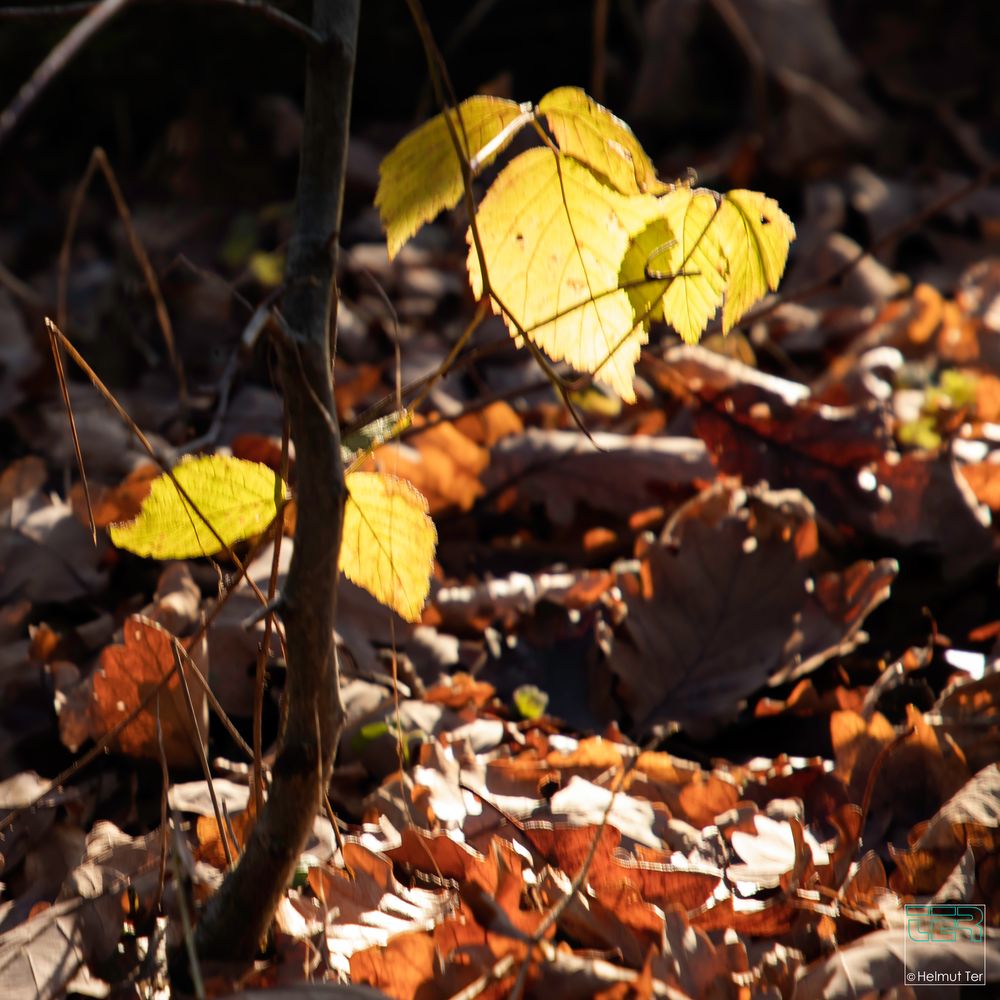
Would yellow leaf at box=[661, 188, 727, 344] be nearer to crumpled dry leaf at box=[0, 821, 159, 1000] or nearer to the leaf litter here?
the leaf litter

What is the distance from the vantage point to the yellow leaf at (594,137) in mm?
843

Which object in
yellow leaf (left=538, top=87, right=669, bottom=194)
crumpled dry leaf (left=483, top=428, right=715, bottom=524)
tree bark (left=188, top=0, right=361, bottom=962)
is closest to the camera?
tree bark (left=188, top=0, right=361, bottom=962)

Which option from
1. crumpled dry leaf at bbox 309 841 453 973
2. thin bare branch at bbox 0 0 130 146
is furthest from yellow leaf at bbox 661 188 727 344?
Answer: crumpled dry leaf at bbox 309 841 453 973

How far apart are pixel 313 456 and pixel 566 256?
0.99 ft

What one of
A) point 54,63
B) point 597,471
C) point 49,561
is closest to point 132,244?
point 49,561

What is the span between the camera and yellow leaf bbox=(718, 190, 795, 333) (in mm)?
864

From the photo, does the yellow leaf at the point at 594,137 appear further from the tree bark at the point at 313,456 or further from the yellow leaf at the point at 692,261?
the tree bark at the point at 313,456

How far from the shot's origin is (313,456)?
75 cm

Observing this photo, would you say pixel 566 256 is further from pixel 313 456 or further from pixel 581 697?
pixel 581 697

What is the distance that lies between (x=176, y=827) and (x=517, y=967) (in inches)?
12.9

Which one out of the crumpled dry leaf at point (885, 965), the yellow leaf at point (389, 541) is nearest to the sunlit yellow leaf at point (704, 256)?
the yellow leaf at point (389, 541)

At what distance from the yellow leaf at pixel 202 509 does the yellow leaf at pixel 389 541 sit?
0.24 feet

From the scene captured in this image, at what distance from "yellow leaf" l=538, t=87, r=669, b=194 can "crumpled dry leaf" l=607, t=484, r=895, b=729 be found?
2.42 feet

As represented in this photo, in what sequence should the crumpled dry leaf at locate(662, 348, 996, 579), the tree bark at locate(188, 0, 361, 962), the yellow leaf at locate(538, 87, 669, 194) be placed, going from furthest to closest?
the crumpled dry leaf at locate(662, 348, 996, 579) → the yellow leaf at locate(538, 87, 669, 194) → the tree bark at locate(188, 0, 361, 962)
